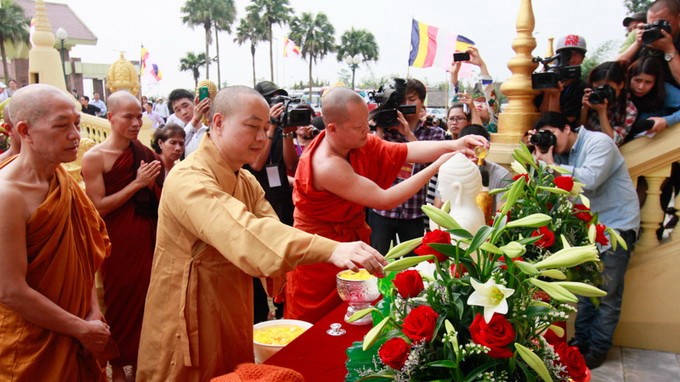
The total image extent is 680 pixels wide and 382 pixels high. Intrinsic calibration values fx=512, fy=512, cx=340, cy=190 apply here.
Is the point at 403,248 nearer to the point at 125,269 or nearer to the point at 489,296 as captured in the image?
the point at 489,296

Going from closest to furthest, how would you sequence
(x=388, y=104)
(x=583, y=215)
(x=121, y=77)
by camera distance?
(x=583, y=215) → (x=388, y=104) → (x=121, y=77)

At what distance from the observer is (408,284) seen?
3.61ft

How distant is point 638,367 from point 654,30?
205 centimetres

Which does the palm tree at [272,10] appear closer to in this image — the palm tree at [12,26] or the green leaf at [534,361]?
the palm tree at [12,26]

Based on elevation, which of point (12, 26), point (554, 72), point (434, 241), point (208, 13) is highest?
point (208, 13)

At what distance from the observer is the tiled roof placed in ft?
103

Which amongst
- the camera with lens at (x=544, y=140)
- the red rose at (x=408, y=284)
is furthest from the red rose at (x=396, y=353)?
the camera with lens at (x=544, y=140)

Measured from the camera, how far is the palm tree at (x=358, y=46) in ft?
157

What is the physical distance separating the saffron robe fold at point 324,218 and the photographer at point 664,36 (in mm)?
1713

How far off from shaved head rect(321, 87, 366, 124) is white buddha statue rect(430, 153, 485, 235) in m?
0.88

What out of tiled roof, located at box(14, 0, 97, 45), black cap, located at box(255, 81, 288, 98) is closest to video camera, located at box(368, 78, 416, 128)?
black cap, located at box(255, 81, 288, 98)

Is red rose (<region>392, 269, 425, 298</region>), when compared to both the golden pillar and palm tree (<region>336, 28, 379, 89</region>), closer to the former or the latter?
the golden pillar

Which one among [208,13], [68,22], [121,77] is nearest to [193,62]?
[208,13]

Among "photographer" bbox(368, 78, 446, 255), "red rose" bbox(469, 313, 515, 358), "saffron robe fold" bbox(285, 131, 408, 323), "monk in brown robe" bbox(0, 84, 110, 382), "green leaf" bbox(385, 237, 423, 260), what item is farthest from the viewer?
"photographer" bbox(368, 78, 446, 255)
